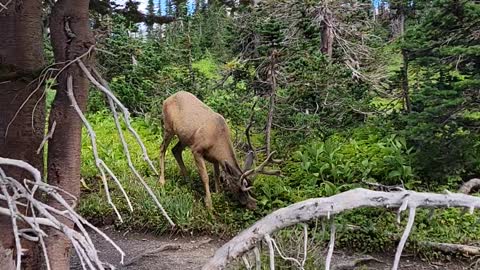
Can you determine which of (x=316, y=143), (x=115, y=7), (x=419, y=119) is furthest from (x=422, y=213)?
(x=115, y=7)

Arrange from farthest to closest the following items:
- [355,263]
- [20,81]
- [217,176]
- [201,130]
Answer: [217,176], [201,130], [355,263], [20,81]

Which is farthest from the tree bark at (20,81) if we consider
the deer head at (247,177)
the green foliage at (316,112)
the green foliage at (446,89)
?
the green foliage at (446,89)

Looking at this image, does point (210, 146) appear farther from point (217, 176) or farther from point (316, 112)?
point (316, 112)

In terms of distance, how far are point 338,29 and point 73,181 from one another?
7.79 m

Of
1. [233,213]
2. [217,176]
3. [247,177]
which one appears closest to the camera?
[247,177]

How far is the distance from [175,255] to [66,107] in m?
3.25

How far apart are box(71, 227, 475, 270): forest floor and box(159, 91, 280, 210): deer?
0.66 meters

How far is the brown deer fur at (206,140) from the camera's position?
22.7ft

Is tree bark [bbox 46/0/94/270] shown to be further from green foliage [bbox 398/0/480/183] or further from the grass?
green foliage [bbox 398/0/480/183]

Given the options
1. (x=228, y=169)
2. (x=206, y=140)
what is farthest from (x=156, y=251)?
(x=206, y=140)

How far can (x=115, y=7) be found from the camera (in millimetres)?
7785

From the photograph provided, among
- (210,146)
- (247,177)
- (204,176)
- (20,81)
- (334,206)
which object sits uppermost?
(20,81)

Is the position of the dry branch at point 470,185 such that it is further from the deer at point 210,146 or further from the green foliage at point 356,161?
the green foliage at point 356,161

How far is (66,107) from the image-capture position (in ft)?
11.6
